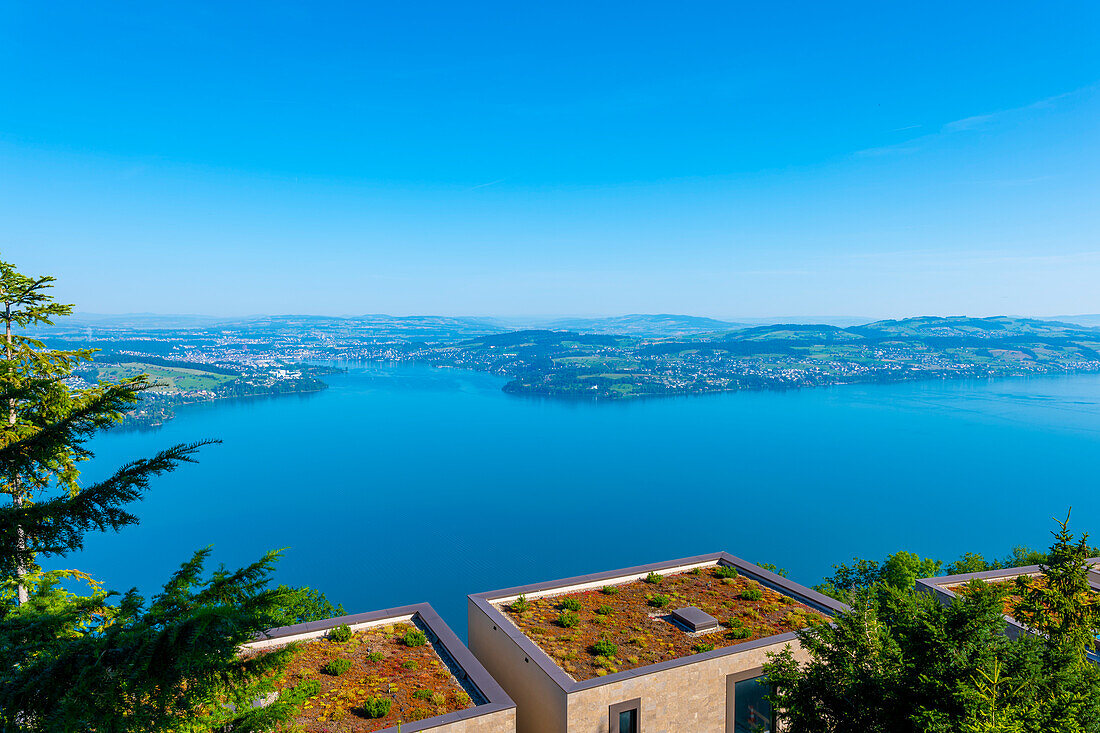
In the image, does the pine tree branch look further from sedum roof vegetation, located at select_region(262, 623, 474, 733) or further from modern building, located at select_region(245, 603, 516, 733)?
sedum roof vegetation, located at select_region(262, 623, 474, 733)

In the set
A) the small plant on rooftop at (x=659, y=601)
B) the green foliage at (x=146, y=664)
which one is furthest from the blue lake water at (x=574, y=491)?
the green foliage at (x=146, y=664)

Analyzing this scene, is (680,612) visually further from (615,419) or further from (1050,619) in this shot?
(615,419)

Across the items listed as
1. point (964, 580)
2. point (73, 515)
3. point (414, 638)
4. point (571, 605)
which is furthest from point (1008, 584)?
point (73, 515)

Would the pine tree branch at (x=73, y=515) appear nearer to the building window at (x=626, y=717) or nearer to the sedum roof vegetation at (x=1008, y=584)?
the building window at (x=626, y=717)

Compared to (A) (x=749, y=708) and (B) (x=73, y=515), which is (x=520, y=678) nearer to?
(A) (x=749, y=708)

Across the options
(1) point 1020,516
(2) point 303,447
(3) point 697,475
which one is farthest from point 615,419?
(1) point 1020,516
